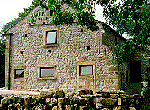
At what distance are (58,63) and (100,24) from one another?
179 inches

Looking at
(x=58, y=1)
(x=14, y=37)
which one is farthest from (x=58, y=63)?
(x=58, y=1)

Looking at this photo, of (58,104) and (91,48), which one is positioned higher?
(91,48)

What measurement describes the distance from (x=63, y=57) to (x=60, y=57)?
26cm

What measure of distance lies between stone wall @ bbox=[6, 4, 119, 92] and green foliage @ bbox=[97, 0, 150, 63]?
18.4ft

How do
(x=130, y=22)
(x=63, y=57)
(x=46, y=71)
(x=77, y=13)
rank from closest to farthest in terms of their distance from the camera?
(x=130, y=22), (x=77, y=13), (x=63, y=57), (x=46, y=71)

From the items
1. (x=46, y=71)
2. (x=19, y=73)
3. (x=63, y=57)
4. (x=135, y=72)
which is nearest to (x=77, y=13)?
(x=63, y=57)

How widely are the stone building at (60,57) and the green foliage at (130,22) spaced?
5.09 meters

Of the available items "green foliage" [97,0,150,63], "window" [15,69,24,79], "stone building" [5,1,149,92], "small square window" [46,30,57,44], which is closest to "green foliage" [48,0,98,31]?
"green foliage" [97,0,150,63]

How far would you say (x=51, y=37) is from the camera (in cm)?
1836

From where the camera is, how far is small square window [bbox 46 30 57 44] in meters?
18.2

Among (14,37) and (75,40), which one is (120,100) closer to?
(75,40)

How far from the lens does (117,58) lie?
11.0 m

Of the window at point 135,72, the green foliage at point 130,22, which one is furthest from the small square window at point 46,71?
the green foliage at point 130,22

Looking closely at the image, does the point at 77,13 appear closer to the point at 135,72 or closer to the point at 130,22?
the point at 130,22
